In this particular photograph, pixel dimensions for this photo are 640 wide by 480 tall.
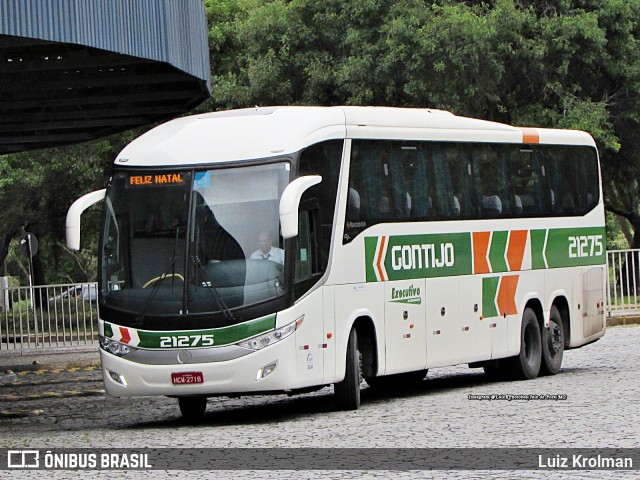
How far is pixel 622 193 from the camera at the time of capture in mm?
46969

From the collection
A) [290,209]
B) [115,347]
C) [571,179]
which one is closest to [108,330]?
[115,347]

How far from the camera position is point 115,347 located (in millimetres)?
15914

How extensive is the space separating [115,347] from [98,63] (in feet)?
13.5

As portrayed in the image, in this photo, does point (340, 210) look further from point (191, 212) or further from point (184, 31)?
point (184, 31)

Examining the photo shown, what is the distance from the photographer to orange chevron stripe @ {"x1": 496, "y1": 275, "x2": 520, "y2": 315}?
20.0 meters

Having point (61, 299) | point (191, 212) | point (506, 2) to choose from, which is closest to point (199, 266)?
point (191, 212)

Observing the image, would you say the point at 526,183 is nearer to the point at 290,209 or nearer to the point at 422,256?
the point at 422,256

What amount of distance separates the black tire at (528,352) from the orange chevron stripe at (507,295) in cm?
46

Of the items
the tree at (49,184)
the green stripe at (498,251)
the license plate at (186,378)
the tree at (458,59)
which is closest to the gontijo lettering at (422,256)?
the green stripe at (498,251)

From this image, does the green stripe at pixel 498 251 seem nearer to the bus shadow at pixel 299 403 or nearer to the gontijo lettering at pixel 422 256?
the gontijo lettering at pixel 422 256

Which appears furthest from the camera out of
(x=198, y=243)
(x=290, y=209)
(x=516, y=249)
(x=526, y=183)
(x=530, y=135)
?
(x=530, y=135)

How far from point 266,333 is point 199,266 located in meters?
1.01

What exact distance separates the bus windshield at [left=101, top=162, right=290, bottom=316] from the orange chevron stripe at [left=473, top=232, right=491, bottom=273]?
4454mm

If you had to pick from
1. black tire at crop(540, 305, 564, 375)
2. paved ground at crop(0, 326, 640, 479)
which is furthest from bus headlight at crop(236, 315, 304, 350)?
black tire at crop(540, 305, 564, 375)
